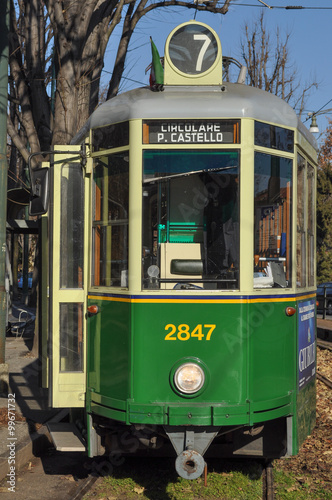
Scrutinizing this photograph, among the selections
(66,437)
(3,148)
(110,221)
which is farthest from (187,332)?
(3,148)

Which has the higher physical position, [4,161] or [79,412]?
[4,161]

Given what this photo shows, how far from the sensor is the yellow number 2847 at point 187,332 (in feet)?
16.7

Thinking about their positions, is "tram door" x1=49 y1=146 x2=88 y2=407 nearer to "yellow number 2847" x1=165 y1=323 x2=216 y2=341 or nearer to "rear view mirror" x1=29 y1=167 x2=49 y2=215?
"rear view mirror" x1=29 y1=167 x2=49 y2=215

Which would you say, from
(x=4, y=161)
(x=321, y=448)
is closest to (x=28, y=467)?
(x=321, y=448)

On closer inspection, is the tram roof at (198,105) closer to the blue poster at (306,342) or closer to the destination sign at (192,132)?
the destination sign at (192,132)

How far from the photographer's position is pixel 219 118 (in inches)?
205

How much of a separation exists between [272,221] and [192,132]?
0.93 m

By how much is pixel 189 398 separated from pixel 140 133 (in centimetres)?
197

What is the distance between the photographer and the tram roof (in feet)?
17.1

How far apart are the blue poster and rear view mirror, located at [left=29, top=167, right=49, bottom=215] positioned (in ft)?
7.24

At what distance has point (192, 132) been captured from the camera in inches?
204

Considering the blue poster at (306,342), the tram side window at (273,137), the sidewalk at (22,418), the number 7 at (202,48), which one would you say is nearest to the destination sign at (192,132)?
the tram side window at (273,137)

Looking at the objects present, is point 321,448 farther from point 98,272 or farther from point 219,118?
point 219,118

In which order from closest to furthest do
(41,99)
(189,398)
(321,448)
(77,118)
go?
1. (189,398)
2. (321,448)
3. (77,118)
4. (41,99)
